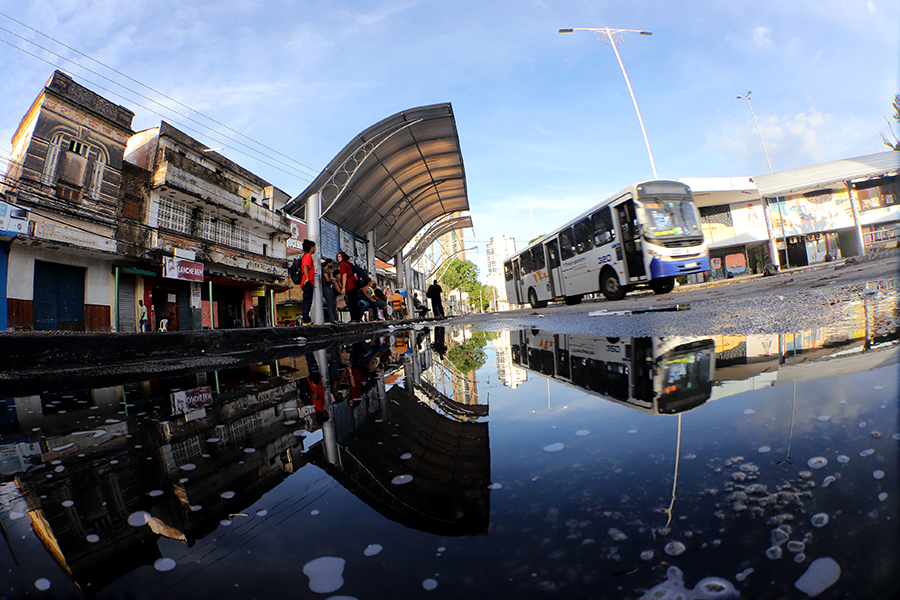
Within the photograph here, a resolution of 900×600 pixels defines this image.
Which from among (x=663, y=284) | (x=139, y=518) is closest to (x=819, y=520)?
(x=139, y=518)

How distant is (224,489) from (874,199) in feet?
106

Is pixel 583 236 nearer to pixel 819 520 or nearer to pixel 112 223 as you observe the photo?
pixel 819 520

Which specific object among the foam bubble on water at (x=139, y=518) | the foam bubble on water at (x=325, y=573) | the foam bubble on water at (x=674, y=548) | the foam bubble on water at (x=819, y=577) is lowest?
the foam bubble on water at (x=325, y=573)

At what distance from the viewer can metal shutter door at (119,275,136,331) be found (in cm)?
1552

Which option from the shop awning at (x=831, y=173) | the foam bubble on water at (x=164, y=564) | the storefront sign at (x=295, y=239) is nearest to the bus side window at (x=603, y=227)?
the foam bubble on water at (x=164, y=564)

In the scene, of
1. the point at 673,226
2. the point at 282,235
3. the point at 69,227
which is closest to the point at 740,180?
the point at 673,226

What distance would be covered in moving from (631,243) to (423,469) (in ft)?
35.2

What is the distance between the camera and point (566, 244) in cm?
1358

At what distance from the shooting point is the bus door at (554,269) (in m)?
14.4

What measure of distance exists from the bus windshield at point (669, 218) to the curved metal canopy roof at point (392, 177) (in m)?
6.62

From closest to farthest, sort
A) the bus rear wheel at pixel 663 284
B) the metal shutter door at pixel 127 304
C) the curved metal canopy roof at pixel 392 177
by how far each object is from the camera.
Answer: the bus rear wheel at pixel 663 284 → the curved metal canopy roof at pixel 392 177 → the metal shutter door at pixel 127 304

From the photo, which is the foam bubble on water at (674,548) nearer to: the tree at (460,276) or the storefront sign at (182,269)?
the storefront sign at (182,269)

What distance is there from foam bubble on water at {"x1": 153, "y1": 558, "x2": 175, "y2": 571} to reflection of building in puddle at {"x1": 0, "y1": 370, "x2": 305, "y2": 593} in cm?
2

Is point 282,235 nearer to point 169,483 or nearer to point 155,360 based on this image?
point 155,360
